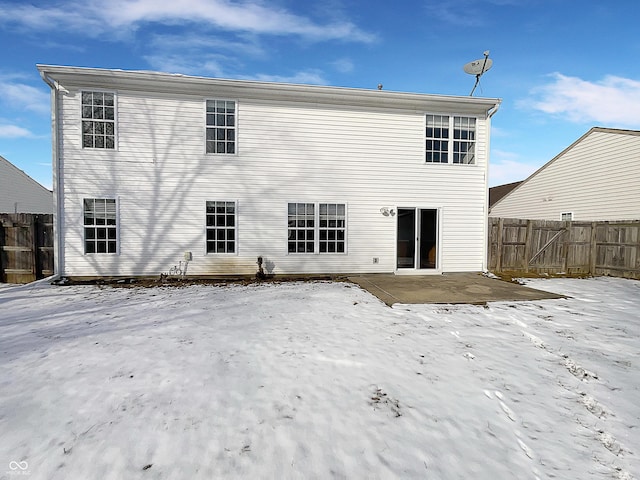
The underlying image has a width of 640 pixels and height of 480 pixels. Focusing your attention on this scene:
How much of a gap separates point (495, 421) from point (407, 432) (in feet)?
2.73

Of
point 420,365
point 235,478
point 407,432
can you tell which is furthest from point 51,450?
point 420,365

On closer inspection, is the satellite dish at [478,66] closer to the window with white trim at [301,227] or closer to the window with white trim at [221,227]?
the window with white trim at [301,227]

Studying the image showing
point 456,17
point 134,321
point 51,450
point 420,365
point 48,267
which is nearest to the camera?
point 51,450

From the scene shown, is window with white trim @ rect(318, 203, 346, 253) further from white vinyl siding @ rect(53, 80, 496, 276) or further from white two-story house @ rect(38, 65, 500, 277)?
white vinyl siding @ rect(53, 80, 496, 276)

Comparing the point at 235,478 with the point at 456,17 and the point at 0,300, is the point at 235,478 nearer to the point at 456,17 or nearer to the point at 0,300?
the point at 0,300

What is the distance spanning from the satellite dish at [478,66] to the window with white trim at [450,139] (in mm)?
1848

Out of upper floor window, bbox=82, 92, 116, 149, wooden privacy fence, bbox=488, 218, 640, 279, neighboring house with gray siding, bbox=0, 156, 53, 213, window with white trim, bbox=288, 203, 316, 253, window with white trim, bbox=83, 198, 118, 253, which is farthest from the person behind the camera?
neighboring house with gray siding, bbox=0, 156, 53, 213

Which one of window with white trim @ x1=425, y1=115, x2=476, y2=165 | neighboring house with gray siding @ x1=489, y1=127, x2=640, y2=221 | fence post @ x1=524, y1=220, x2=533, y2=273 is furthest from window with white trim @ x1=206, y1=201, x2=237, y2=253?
neighboring house with gray siding @ x1=489, y1=127, x2=640, y2=221

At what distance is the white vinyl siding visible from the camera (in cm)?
827

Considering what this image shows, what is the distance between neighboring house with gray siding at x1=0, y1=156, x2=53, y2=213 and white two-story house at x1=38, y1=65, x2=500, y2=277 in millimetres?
15299

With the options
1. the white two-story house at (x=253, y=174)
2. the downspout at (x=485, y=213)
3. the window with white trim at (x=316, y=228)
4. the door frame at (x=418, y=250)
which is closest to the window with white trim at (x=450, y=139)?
the white two-story house at (x=253, y=174)

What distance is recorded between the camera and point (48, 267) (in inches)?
326

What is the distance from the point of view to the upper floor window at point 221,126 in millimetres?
8594

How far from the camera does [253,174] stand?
345 inches
